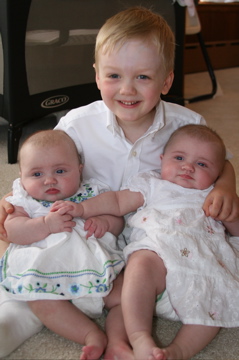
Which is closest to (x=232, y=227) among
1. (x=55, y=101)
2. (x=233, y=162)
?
(x=233, y=162)

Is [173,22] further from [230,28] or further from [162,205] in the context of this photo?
[230,28]

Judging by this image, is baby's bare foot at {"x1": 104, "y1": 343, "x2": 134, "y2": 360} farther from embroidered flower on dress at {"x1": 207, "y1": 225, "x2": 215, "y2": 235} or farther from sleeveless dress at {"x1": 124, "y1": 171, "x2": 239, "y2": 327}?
embroidered flower on dress at {"x1": 207, "y1": 225, "x2": 215, "y2": 235}

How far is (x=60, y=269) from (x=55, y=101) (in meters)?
0.86

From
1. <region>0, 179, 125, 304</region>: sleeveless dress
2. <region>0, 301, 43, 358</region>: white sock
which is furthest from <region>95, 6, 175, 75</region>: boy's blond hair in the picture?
<region>0, 301, 43, 358</region>: white sock

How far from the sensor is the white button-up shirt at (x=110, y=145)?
0.95 meters

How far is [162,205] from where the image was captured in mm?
827

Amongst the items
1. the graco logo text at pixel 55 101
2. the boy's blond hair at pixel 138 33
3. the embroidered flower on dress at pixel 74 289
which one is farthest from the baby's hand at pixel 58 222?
the graco logo text at pixel 55 101

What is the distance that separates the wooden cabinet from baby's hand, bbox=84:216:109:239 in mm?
2775

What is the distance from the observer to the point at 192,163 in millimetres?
879

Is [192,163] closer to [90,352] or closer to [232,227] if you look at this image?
[232,227]

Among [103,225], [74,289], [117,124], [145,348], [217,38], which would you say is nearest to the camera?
[145,348]

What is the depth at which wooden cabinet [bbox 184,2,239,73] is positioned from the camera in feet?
11.1

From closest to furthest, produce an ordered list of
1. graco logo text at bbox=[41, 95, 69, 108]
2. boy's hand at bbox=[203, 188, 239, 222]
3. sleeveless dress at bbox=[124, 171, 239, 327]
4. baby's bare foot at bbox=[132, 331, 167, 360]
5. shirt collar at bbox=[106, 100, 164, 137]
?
baby's bare foot at bbox=[132, 331, 167, 360]
sleeveless dress at bbox=[124, 171, 239, 327]
boy's hand at bbox=[203, 188, 239, 222]
shirt collar at bbox=[106, 100, 164, 137]
graco logo text at bbox=[41, 95, 69, 108]

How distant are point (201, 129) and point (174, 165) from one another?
0.36 feet
